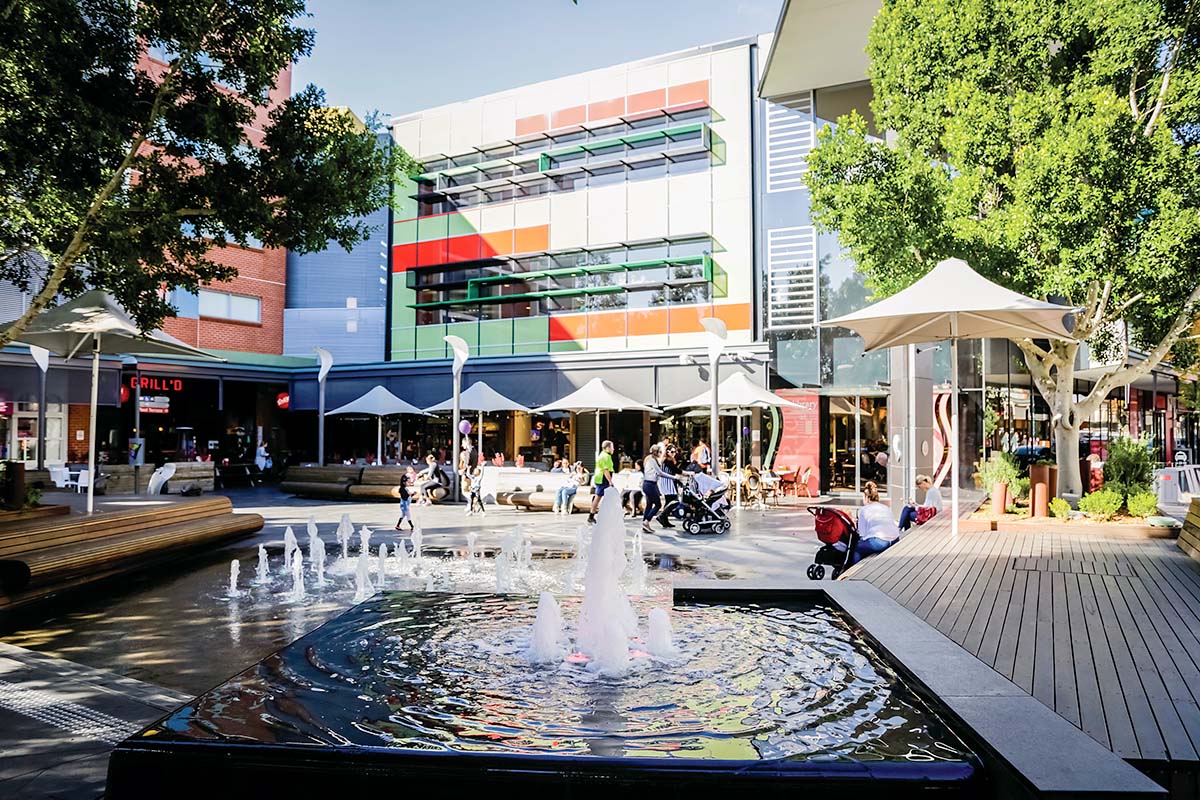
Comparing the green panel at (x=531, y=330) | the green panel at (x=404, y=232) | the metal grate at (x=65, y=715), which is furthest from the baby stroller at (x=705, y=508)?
the green panel at (x=404, y=232)

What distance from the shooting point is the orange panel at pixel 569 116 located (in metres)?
26.9

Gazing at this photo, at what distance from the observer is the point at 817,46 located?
18.7 meters

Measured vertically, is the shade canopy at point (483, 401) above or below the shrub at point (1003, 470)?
above

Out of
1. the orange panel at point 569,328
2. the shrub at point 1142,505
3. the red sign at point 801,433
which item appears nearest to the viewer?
the shrub at point 1142,505

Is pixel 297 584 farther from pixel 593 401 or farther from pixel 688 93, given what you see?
pixel 688 93

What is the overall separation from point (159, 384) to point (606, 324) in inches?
595

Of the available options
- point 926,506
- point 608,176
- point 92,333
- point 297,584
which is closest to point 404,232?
point 608,176

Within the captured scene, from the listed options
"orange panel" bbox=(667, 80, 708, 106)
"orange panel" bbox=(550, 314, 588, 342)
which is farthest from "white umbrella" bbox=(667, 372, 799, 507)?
"orange panel" bbox=(667, 80, 708, 106)

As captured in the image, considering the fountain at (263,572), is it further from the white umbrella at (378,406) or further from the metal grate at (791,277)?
the metal grate at (791,277)

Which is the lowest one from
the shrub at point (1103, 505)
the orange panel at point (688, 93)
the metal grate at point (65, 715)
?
the metal grate at point (65, 715)

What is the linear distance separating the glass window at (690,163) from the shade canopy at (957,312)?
15803mm

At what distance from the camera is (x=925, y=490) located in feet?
41.9

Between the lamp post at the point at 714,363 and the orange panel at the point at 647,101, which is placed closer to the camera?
the lamp post at the point at 714,363

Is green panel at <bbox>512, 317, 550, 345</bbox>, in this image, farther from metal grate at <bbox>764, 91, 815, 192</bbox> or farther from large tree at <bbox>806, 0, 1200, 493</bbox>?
large tree at <bbox>806, 0, 1200, 493</bbox>
